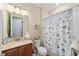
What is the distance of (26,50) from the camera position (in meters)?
1.69

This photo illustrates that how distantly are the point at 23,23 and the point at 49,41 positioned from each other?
0.52 m

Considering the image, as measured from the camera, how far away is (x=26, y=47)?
1730mm

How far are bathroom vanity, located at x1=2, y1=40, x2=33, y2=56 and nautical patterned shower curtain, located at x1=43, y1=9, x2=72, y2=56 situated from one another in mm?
291

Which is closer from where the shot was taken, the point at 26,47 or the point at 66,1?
the point at 66,1

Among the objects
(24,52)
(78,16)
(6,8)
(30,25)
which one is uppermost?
(6,8)

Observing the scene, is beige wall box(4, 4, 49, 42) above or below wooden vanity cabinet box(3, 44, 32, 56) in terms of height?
above

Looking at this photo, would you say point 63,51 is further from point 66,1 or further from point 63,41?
point 66,1

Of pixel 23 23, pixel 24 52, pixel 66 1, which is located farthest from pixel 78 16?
pixel 24 52

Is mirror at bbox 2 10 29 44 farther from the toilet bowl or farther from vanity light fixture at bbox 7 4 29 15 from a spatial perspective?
the toilet bowl

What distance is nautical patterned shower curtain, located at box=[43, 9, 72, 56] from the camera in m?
1.59

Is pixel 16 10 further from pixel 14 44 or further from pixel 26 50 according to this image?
pixel 26 50

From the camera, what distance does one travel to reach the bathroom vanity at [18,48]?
1582 mm

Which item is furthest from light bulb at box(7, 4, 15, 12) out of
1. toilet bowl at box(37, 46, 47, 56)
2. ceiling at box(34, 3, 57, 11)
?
toilet bowl at box(37, 46, 47, 56)

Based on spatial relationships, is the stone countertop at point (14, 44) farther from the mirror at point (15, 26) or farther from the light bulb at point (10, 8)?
the light bulb at point (10, 8)
